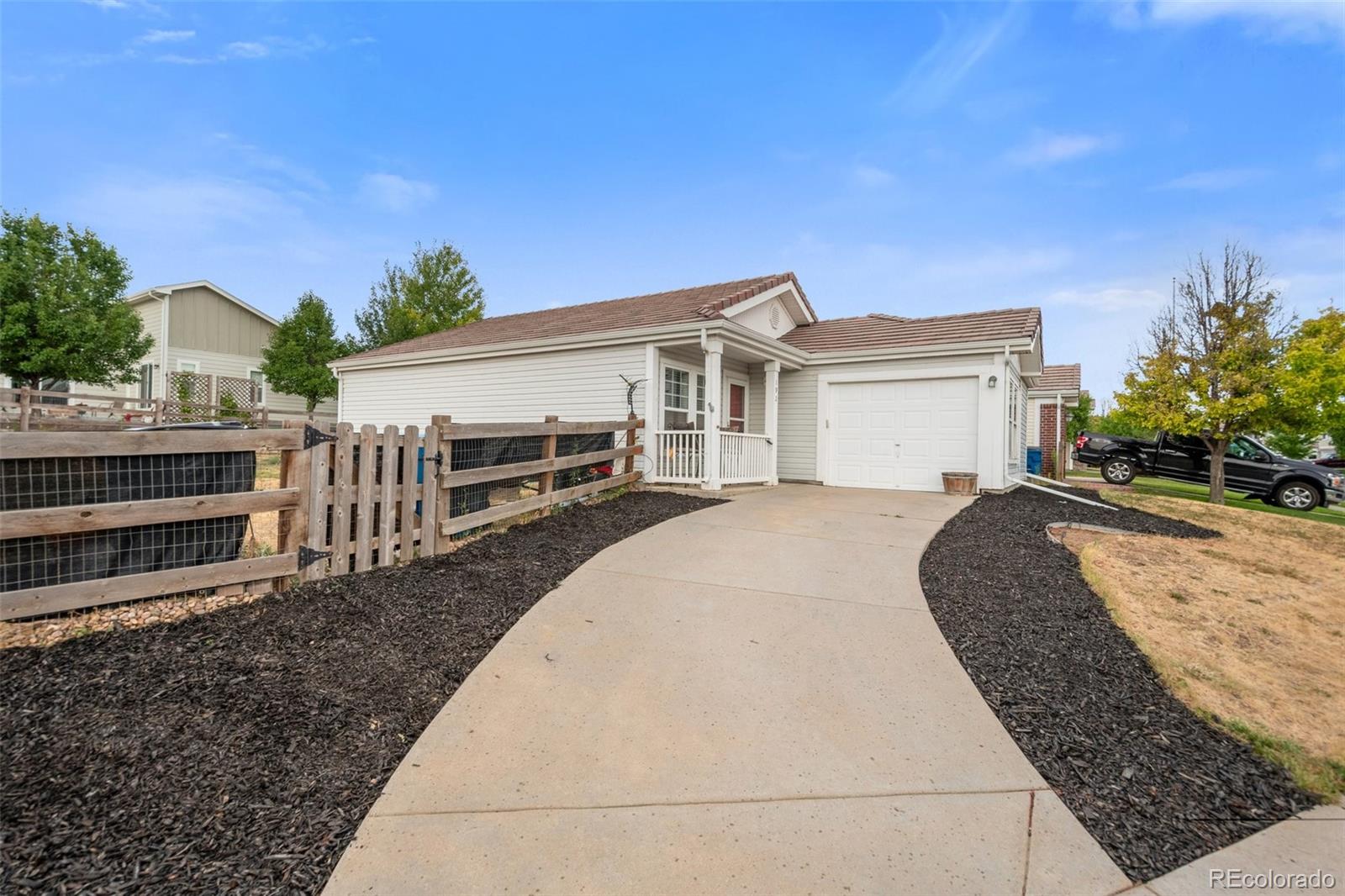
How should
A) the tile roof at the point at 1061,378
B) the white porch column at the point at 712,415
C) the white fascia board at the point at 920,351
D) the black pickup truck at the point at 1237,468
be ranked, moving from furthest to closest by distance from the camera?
the tile roof at the point at 1061,378 < the black pickup truck at the point at 1237,468 < the white fascia board at the point at 920,351 < the white porch column at the point at 712,415

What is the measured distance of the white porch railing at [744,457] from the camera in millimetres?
9922

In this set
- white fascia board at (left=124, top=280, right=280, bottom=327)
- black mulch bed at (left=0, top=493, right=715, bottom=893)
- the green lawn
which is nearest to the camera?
black mulch bed at (left=0, top=493, right=715, bottom=893)

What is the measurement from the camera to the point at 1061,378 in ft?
67.7

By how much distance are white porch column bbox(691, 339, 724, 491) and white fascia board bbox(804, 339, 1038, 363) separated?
3.08 meters

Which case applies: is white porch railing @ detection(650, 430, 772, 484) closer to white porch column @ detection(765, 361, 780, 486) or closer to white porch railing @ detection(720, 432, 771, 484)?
white porch railing @ detection(720, 432, 771, 484)

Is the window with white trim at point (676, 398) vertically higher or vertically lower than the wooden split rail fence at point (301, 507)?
higher

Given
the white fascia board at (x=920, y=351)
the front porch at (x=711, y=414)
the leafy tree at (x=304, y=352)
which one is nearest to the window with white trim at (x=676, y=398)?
the front porch at (x=711, y=414)

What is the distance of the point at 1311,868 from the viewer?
2.01 metres

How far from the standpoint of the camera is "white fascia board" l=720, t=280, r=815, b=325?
10430 mm

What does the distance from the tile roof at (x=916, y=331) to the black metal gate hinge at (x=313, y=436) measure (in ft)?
31.7

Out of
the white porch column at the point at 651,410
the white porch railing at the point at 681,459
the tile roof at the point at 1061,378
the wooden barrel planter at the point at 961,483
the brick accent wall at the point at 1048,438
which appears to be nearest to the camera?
the white porch railing at the point at 681,459

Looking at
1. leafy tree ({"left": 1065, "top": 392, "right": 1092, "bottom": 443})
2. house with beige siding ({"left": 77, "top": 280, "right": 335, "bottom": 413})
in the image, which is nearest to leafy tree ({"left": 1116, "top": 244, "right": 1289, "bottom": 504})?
leafy tree ({"left": 1065, "top": 392, "right": 1092, "bottom": 443})

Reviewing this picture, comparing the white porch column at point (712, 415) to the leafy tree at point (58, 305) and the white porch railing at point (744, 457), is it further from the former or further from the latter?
the leafy tree at point (58, 305)

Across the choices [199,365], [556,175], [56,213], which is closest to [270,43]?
[556,175]
